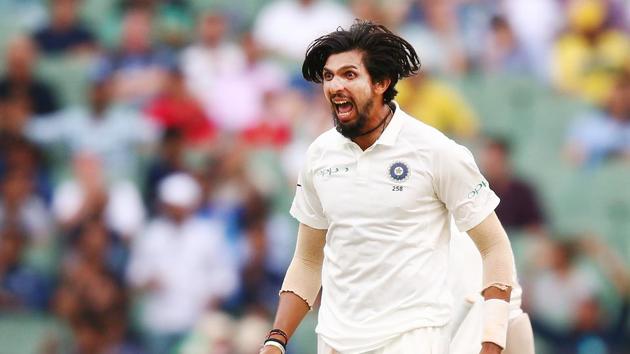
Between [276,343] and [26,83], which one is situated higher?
[26,83]

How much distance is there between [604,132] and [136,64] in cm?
385

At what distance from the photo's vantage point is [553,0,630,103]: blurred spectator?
1084 centimetres

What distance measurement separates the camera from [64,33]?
11.2 meters

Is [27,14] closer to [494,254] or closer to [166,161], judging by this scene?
[166,161]

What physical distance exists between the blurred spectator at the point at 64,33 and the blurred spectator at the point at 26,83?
118 millimetres

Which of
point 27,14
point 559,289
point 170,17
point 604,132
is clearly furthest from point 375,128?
point 27,14

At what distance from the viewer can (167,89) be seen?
11.0m

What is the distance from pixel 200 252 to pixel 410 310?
543cm

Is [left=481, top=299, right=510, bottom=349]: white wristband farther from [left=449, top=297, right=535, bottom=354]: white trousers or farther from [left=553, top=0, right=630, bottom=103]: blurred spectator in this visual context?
[left=553, top=0, right=630, bottom=103]: blurred spectator

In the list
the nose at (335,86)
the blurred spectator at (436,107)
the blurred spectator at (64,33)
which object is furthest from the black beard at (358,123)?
the blurred spectator at (64,33)

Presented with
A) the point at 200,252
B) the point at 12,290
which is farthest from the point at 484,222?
the point at 12,290

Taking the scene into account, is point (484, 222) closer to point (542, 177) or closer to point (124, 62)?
point (542, 177)

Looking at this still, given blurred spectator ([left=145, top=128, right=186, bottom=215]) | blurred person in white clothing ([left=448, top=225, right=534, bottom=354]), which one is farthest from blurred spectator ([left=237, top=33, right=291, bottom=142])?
blurred person in white clothing ([left=448, top=225, right=534, bottom=354])

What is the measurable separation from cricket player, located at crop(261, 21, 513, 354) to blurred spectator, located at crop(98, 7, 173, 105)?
6.01 metres
